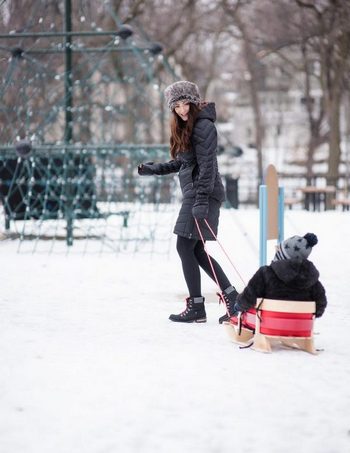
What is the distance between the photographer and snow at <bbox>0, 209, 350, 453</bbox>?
3.48 meters

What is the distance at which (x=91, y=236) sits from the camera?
12.3 meters

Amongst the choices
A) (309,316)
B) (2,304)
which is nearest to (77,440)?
(309,316)

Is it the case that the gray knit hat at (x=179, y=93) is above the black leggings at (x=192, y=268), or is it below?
above

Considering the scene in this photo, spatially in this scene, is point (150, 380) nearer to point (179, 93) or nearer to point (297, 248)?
point (297, 248)

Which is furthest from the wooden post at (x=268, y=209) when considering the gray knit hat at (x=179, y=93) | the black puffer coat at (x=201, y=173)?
the gray knit hat at (x=179, y=93)

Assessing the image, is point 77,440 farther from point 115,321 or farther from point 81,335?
point 115,321

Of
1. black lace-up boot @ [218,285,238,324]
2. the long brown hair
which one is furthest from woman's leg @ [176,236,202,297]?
the long brown hair

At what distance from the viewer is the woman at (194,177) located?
226 inches

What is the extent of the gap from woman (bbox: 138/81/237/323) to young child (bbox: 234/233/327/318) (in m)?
0.85

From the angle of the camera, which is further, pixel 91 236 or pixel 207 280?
pixel 91 236

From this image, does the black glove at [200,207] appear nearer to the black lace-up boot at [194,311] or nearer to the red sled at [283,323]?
the black lace-up boot at [194,311]

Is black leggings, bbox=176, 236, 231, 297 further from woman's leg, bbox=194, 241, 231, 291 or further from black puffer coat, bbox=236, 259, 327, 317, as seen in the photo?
black puffer coat, bbox=236, 259, 327, 317

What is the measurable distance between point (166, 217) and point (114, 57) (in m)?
10.2

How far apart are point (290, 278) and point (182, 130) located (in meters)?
1.48
